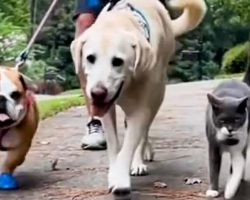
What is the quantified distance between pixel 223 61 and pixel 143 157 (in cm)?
1215

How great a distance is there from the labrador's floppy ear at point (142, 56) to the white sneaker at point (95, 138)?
140cm

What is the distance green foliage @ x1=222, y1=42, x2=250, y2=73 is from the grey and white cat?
12294 millimetres

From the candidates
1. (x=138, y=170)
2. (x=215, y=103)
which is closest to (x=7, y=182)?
(x=138, y=170)

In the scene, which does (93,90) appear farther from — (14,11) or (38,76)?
(14,11)

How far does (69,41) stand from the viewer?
13.3 m

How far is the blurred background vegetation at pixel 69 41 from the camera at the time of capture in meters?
12.8

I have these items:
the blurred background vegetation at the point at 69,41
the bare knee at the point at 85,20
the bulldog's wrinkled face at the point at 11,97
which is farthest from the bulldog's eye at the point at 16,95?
the blurred background vegetation at the point at 69,41

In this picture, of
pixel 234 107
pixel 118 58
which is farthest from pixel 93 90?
pixel 234 107

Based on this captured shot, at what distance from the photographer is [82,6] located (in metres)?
4.40

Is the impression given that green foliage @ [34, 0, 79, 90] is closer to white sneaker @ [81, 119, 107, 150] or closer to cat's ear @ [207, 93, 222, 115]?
white sneaker @ [81, 119, 107, 150]

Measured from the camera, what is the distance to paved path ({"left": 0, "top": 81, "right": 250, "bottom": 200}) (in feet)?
11.1

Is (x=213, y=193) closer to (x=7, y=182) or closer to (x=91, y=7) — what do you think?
(x=7, y=182)

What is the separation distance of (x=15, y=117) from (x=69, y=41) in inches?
398

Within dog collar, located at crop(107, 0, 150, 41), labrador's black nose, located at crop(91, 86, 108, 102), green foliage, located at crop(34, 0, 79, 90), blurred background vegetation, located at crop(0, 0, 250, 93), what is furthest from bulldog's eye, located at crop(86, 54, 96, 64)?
green foliage, located at crop(34, 0, 79, 90)
